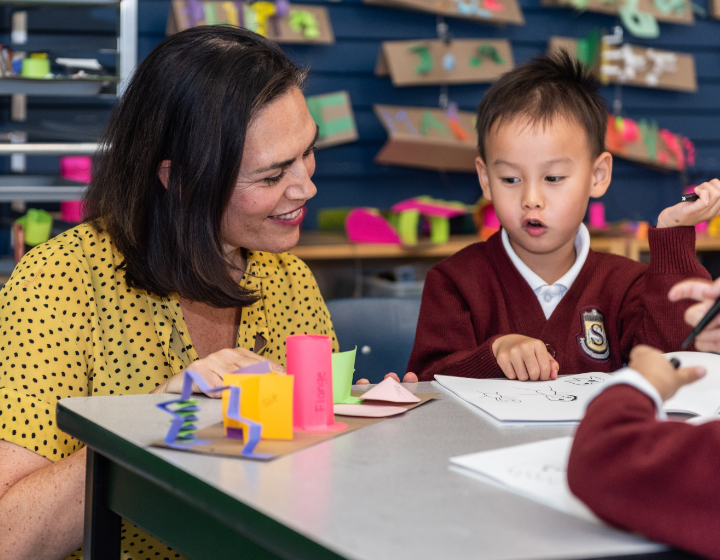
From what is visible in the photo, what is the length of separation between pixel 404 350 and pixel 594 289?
0.44 metres

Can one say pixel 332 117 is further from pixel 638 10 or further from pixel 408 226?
pixel 638 10

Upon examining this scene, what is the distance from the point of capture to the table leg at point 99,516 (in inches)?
34.6

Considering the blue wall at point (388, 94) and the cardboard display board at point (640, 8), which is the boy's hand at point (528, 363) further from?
the cardboard display board at point (640, 8)

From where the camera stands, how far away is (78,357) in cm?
115

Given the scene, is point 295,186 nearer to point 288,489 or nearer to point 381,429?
point 381,429

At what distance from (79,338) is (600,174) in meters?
1.02

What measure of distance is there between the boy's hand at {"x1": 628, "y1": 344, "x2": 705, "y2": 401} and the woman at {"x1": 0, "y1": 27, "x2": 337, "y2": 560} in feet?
2.10

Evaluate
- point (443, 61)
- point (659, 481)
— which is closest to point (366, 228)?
point (443, 61)

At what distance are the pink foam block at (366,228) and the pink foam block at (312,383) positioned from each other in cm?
241

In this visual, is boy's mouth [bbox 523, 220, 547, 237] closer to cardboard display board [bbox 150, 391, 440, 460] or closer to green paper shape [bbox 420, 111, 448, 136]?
cardboard display board [bbox 150, 391, 440, 460]

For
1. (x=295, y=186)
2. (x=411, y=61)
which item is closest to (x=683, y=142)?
(x=411, y=61)

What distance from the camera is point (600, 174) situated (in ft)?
5.29

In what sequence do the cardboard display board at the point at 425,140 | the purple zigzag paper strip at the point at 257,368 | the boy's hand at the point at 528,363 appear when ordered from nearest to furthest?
the purple zigzag paper strip at the point at 257,368, the boy's hand at the point at 528,363, the cardboard display board at the point at 425,140

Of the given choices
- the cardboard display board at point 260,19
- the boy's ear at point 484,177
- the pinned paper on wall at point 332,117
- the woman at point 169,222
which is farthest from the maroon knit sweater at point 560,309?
the pinned paper on wall at point 332,117
